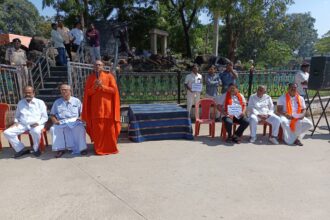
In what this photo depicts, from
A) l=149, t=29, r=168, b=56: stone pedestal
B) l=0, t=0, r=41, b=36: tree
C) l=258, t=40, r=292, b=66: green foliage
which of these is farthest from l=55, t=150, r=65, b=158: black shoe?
l=0, t=0, r=41, b=36: tree

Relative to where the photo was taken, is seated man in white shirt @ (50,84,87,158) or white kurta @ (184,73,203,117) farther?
white kurta @ (184,73,203,117)

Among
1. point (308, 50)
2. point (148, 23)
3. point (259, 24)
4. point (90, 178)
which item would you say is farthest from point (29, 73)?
point (308, 50)

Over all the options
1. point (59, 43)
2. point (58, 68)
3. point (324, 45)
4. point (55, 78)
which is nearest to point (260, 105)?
point (55, 78)

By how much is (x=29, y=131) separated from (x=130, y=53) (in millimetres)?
12498

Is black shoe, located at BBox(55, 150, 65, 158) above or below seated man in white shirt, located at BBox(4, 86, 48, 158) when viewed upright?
below

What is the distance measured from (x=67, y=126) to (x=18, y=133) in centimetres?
86

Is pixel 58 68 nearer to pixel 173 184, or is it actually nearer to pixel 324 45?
pixel 173 184

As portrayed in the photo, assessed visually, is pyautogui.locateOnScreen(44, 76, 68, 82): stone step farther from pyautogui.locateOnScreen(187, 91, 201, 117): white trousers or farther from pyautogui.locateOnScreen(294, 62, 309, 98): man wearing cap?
pyautogui.locateOnScreen(294, 62, 309, 98): man wearing cap

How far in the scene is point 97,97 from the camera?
591 cm

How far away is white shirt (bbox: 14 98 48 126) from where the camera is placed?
5.91 m

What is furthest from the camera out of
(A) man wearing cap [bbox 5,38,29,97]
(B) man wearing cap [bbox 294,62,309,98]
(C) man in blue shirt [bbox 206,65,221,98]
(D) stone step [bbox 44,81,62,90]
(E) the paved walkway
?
(D) stone step [bbox 44,81,62,90]

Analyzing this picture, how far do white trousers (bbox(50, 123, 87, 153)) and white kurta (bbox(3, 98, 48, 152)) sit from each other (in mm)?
291

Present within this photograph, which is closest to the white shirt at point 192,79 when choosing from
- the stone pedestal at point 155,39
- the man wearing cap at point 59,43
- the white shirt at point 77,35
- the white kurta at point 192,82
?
the white kurta at point 192,82

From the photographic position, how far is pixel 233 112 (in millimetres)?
6895
